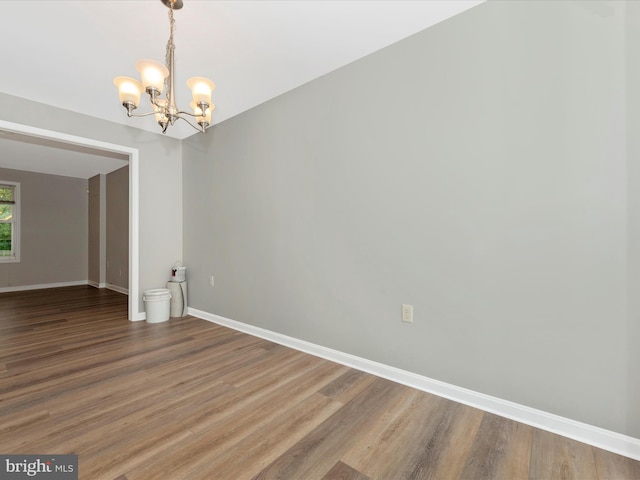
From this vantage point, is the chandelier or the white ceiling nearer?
the chandelier

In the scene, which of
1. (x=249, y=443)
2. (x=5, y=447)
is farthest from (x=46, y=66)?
(x=249, y=443)

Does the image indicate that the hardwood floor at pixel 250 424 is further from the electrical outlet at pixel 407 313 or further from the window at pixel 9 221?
the window at pixel 9 221

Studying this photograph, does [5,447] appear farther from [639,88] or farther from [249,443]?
[639,88]

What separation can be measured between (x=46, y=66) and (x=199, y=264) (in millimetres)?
2393

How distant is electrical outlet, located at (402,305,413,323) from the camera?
215 cm

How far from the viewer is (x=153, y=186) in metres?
3.90

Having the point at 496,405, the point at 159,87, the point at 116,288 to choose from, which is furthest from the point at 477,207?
the point at 116,288

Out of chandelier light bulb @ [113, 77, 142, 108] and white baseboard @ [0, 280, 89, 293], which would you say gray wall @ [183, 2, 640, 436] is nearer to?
chandelier light bulb @ [113, 77, 142, 108]

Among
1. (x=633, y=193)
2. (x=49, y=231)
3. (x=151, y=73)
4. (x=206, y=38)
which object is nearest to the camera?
(x=633, y=193)

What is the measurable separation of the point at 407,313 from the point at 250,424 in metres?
1.26

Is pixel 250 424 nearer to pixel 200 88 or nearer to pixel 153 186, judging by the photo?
pixel 200 88

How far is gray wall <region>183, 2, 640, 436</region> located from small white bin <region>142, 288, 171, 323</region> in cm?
166

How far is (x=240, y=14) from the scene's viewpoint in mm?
1937

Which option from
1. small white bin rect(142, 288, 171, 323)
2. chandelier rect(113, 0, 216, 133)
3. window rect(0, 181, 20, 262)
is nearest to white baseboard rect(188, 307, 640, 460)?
small white bin rect(142, 288, 171, 323)
